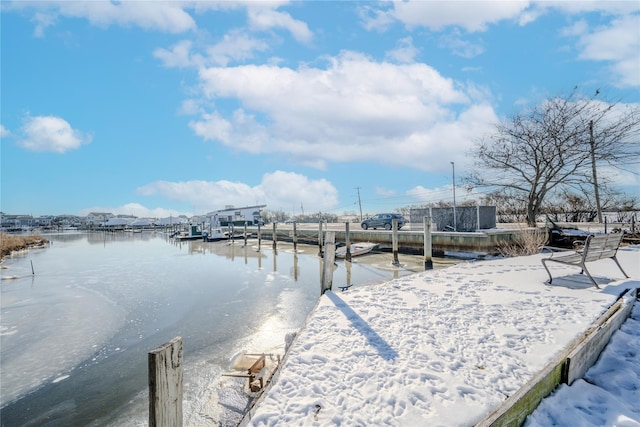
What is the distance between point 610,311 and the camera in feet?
13.3

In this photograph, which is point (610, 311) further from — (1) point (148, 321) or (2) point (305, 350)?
(1) point (148, 321)

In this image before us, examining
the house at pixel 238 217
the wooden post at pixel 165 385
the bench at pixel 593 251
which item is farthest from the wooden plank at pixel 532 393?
the house at pixel 238 217

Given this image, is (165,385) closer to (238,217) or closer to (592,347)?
(592,347)

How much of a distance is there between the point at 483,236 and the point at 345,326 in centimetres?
1252

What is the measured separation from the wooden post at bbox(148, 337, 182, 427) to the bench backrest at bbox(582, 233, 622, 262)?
589cm

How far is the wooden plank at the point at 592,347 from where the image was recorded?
286 cm

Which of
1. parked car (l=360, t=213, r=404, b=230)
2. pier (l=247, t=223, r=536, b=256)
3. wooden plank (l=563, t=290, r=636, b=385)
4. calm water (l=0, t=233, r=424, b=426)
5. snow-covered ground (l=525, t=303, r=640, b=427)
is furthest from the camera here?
parked car (l=360, t=213, r=404, b=230)

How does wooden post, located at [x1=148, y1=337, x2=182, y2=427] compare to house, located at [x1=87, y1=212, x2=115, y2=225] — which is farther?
house, located at [x1=87, y1=212, x2=115, y2=225]

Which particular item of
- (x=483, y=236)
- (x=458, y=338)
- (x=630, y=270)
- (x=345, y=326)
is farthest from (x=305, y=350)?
(x=483, y=236)

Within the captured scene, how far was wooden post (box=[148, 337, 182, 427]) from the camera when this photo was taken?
185cm

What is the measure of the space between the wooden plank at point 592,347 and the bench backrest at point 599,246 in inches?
44.8

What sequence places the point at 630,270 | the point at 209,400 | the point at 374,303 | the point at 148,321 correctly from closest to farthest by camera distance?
the point at 209,400 → the point at 374,303 → the point at 630,270 → the point at 148,321

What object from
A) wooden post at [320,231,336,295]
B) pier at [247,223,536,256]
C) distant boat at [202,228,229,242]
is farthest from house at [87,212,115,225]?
wooden post at [320,231,336,295]

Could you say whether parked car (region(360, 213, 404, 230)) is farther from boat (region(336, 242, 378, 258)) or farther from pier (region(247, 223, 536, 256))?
boat (region(336, 242, 378, 258))
